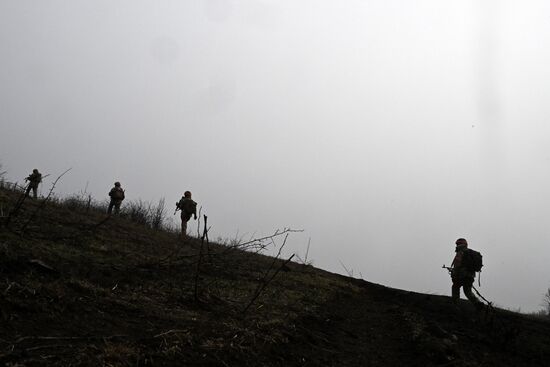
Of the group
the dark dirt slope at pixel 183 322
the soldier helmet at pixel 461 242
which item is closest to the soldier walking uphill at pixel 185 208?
the dark dirt slope at pixel 183 322

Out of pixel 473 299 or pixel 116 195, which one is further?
pixel 116 195

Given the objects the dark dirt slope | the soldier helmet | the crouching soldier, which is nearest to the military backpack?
the soldier helmet

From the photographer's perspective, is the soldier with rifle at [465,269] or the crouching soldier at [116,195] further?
the crouching soldier at [116,195]

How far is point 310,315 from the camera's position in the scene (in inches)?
323

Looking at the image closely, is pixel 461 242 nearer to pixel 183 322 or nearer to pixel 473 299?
pixel 473 299

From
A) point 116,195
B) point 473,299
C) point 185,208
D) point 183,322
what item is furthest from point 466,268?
point 116,195

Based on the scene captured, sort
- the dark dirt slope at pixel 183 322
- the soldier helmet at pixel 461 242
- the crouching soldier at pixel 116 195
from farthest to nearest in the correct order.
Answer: the crouching soldier at pixel 116 195, the soldier helmet at pixel 461 242, the dark dirt slope at pixel 183 322

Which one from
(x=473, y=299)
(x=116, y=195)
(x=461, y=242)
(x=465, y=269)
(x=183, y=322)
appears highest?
(x=116, y=195)

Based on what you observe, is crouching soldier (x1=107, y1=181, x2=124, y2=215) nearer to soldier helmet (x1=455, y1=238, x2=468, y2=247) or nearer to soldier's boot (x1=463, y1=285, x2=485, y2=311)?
soldier helmet (x1=455, y1=238, x2=468, y2=247)

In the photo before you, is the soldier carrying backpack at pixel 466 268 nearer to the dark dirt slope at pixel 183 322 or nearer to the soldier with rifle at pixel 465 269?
the soldier with rifle at pixel 465 269

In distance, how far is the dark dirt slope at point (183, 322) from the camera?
165 inches

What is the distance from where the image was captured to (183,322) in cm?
560

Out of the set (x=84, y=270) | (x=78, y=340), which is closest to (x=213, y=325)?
(x=78, y=340)

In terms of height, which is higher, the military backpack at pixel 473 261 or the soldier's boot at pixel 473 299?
the military backpack at pixel 473 261
